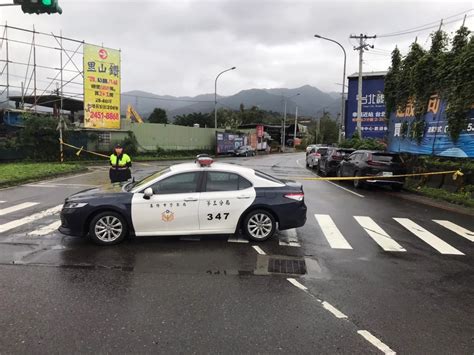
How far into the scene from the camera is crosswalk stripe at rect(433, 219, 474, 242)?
27.9 ft

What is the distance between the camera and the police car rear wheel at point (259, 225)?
290 inches

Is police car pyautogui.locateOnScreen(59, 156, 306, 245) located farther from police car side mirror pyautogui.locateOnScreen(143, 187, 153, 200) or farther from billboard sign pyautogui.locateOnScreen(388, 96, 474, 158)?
billboard sign pyautogui.locateOnScreen(388, 96, 474, 158)

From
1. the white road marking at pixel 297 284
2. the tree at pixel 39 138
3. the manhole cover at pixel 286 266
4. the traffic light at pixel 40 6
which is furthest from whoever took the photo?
the tree at pixel 39 138

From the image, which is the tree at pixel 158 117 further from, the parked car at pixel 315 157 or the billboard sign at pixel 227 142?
the parked car at pixel 315 157

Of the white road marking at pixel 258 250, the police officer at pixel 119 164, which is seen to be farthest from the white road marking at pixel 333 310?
the police officer at pixel 119 164

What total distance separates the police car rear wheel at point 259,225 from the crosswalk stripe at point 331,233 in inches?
47.4

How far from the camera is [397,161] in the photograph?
15609 mm

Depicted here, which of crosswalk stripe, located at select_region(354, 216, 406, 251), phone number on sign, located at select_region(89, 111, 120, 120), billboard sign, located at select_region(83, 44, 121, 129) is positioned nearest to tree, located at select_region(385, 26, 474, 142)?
crosswalk stripe, located at select_region(354, 216, 406, 251)

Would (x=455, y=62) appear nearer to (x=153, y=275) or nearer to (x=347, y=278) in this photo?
(x=347, y=278)

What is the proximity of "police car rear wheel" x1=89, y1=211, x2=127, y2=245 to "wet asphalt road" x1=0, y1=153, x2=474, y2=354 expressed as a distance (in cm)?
17

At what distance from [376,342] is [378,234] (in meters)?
4.68

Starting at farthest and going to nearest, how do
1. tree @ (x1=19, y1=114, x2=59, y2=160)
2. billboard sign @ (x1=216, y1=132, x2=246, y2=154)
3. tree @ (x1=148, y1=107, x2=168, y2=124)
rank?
tree @ (x1=148, y1=107, x2=168, y2=124)
billboard sign @ (x1=216, y1=132, x2=246, y2=154)
tree @ (x1=19, y1=114, x2=59, y2=160)

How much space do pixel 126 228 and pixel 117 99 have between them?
26.1 m

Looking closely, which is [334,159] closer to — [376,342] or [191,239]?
[191,239]
